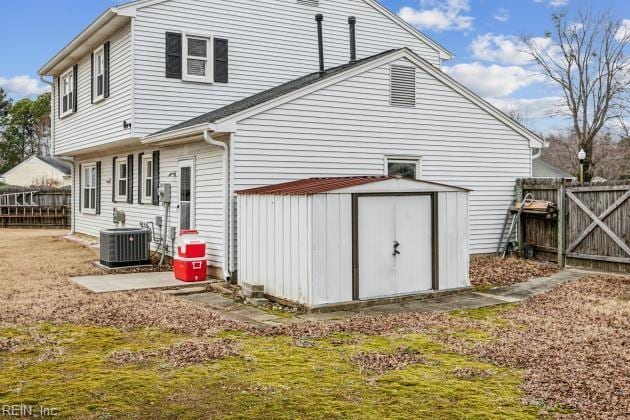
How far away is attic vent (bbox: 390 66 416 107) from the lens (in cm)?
1227

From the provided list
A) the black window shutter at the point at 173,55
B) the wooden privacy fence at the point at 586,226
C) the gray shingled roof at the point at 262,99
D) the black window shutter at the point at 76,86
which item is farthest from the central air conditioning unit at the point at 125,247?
the wooden privacy fence at the point at 586,226

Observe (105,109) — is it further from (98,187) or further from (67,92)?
(67,92)

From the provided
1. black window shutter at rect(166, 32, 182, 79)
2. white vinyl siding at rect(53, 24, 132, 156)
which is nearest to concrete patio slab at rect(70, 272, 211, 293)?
white vinyl siding at rect(53, 24, 132, 156)

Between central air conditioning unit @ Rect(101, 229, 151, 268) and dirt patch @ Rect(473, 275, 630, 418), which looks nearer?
dirt patch @ Rect(473, 275, 630, 418)

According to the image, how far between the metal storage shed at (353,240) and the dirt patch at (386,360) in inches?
87.7

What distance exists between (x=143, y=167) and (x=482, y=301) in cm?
949

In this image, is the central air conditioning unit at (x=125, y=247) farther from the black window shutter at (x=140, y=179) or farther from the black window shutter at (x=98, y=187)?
the black window shutter at (x=98, y=187)

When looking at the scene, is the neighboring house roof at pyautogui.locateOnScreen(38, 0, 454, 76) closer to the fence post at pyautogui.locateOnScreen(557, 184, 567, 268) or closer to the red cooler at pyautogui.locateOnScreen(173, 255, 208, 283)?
the red cooler at pyautogui.locateOnScreen(173, 255, 208, 283)

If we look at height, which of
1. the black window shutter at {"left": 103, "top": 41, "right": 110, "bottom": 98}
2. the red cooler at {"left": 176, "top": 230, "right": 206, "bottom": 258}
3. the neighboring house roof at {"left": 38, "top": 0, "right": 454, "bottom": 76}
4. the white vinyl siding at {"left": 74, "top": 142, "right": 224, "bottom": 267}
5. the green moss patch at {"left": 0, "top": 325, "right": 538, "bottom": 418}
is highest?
the neighboring house roof at {"left": 38, "top": 0, "right": 454, "bottom": 76}

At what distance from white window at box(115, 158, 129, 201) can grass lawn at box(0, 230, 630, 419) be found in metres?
8.09

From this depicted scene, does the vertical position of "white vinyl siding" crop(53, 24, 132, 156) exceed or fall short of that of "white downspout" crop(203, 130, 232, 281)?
it exceeds it

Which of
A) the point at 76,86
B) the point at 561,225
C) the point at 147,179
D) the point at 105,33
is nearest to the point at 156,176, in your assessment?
the point at 147,179

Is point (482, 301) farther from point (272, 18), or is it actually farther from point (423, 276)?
point (272, 18)

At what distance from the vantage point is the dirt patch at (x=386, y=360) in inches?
218
